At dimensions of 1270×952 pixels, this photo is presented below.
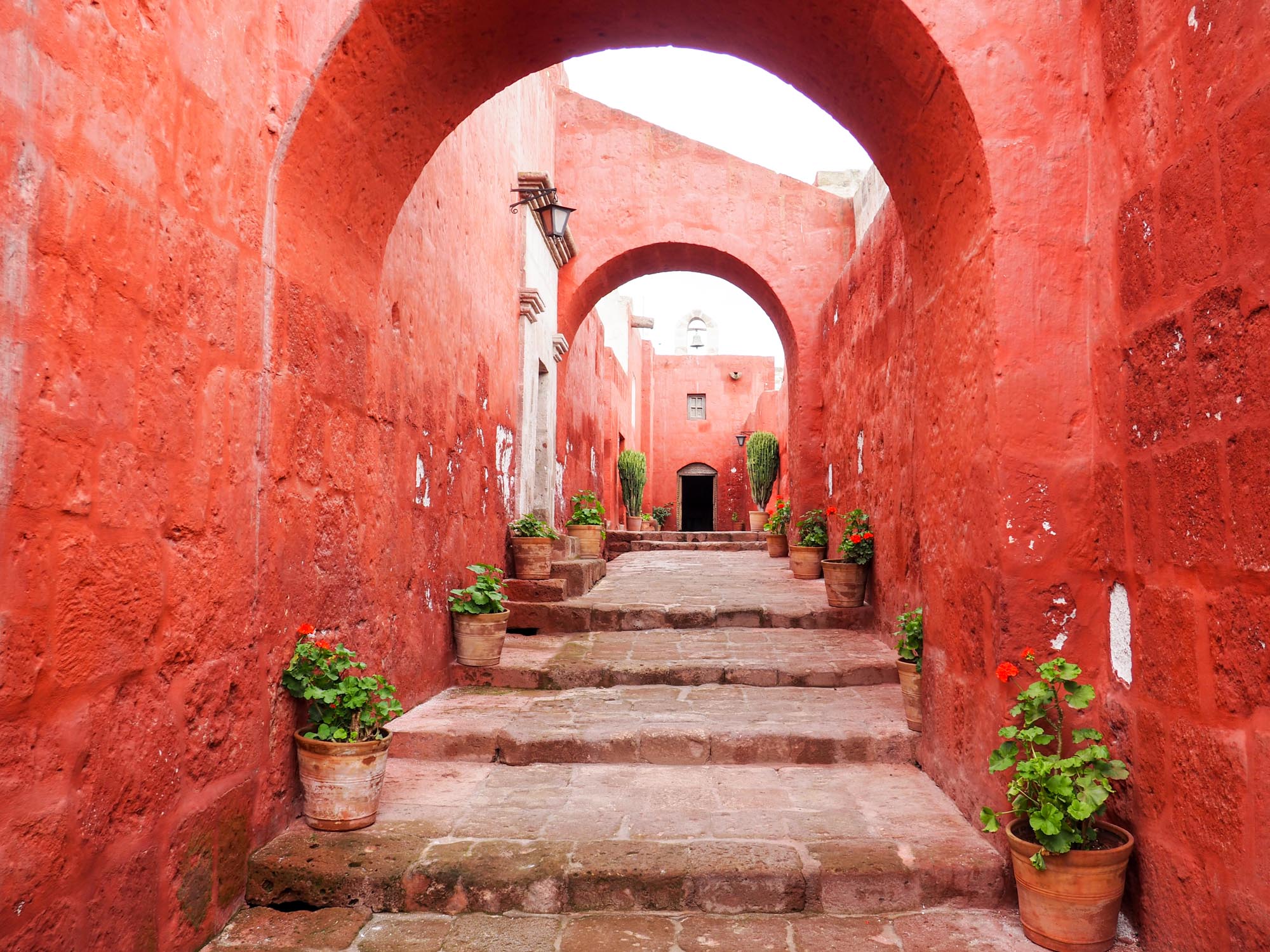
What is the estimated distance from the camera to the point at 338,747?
274cm

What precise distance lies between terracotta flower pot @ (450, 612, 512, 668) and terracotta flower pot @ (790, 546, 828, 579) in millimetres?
3940

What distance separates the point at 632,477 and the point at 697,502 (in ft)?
23.4

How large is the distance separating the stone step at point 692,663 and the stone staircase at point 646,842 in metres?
0.14

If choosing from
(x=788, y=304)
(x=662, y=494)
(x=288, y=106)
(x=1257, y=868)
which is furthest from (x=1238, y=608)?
(x=662, y=494)

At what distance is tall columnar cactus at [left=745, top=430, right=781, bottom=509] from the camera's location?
1723 cm

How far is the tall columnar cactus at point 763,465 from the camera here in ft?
56.5

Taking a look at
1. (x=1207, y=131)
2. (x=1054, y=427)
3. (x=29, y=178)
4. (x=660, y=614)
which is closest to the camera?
(x=29, y=178)

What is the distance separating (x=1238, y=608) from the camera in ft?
6.22

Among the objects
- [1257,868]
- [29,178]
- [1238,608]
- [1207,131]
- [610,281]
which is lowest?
[1257,868]

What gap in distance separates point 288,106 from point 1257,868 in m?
3.32

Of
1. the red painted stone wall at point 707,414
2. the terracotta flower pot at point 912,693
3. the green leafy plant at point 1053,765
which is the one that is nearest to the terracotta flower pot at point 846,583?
the terracotta flower pot at point 912,693

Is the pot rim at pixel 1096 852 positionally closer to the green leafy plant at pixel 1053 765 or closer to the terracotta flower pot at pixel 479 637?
the green leafy plant at pixel 1053 765

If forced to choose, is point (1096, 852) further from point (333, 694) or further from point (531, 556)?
point (531, 556)

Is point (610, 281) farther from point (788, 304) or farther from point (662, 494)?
point (662, 494)
